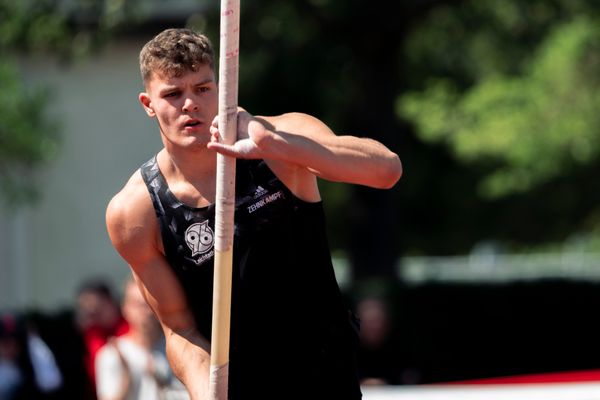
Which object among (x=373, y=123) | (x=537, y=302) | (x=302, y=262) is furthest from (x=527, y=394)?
(x=373, y=123)

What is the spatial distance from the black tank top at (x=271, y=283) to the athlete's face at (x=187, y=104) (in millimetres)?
234

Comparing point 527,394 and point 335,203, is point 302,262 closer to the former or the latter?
point 527,394

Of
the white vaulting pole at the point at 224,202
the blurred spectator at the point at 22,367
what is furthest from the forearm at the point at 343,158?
the blurred spectator at the point at 22,367

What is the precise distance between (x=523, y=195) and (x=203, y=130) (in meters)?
33.4

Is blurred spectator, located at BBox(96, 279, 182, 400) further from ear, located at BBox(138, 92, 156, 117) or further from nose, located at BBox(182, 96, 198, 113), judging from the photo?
nose, located at BBox(182, 96, 198, 113)

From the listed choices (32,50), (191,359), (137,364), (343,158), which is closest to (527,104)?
(32,50)

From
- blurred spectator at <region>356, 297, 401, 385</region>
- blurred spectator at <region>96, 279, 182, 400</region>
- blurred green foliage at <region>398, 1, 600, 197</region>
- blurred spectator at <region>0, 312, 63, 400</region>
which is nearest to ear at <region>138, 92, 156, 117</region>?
blurred spectator at <region>96, 279, 182, 400</region>

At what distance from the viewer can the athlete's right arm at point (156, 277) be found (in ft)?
17.4

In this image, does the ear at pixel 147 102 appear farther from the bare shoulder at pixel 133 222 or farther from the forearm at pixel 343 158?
the forearm at pixel 343 158

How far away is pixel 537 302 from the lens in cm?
1847

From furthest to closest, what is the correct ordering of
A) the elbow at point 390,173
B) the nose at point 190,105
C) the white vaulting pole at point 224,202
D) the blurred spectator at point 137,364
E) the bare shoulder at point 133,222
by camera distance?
the blurred spectator at point 137,364
the bare shoulder at point 133,222
the nose at point 190,105
the elbow at point 390,173
the white vaulting pole at point 224,202

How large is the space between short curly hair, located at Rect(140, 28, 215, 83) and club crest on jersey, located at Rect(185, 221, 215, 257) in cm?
59

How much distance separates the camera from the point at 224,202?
4676mm

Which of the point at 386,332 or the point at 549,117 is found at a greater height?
the point at 549,117
